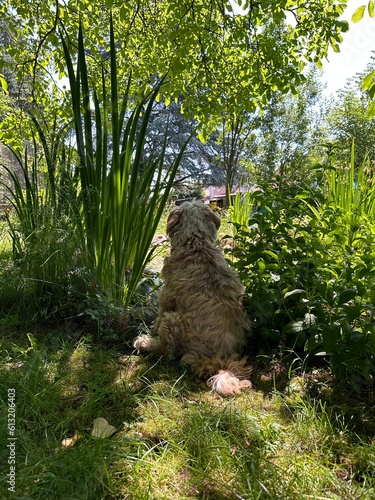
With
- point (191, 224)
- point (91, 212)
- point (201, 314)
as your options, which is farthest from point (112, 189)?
point (201, 314)

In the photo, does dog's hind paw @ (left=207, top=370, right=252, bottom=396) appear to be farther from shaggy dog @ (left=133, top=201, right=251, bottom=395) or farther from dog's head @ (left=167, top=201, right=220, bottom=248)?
dog's head @ (left=167, top=201, right=220, bottom=248)

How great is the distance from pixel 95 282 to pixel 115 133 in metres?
1.40

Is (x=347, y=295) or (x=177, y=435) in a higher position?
(x=347, y=295)

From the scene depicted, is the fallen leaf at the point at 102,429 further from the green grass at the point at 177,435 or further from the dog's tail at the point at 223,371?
the dog's tail at the point at 223,371

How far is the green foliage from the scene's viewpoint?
1897 millimetres

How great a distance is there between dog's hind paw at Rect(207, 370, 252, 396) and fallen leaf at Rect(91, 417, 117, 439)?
0.74 m

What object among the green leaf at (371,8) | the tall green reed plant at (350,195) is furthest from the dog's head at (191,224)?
the green leaf at (371,8)

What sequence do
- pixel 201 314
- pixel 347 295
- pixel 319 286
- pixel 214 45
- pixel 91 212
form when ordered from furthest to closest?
pixel 214 45 < pixel 91 212 < pixel 201 314 < pixel 319 286 < pixel 347 295

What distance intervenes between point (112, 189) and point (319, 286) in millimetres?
1924

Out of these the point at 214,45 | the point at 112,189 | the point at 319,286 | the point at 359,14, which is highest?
the point at 214,45

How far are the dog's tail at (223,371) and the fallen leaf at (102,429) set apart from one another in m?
0.75

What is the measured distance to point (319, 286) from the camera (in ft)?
6.79

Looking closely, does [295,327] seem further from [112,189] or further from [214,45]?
[214,45]

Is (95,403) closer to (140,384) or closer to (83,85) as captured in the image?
(140,384)
